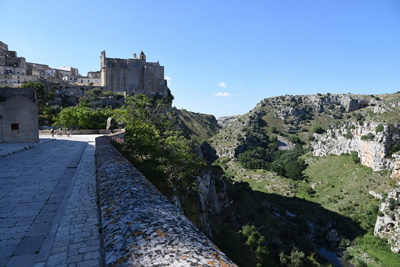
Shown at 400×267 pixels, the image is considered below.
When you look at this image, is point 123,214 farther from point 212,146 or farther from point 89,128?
point 212,146

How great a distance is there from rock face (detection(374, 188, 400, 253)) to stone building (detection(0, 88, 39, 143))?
5415 centimetres

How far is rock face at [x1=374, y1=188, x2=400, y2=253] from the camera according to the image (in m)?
39.4

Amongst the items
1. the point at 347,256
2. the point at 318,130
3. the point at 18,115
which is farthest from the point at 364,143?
the point at 18,115

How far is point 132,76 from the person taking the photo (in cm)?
7250

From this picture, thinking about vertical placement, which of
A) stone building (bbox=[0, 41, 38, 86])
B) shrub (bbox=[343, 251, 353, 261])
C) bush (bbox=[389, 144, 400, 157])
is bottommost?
shrub (bbox=[343, 251, 353, 261])

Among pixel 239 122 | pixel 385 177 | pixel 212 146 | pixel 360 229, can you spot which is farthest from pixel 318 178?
pixel 239 122

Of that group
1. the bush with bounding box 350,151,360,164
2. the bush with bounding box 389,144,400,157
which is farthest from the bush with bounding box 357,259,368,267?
the bush with bounding box 350,151,360,164

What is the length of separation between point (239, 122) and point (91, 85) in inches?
2689

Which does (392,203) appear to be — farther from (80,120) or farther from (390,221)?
(80,120)

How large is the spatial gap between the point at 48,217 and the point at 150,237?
4.69 metres

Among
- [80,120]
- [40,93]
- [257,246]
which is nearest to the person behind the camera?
[257,246]

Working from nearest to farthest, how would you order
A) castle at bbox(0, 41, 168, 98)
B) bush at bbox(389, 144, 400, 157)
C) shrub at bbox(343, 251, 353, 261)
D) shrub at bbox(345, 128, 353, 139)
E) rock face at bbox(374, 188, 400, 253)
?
shrub at bbox(343, 251, 353, 261), rock face at bbox(374, 188, 400, 253), bush at bbox(389, 144, 400, 157), castle at bbox(0, 41, 168, 98), shrub at bbox(345, 128, 353, 139)

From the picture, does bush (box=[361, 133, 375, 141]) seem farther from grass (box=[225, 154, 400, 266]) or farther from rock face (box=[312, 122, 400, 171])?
grass (box=[225, 154, 400, 266])

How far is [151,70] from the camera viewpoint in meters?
73.1
